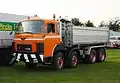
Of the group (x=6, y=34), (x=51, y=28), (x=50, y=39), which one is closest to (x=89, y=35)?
(x=51, y=28)

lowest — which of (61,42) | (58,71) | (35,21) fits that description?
(58,71)

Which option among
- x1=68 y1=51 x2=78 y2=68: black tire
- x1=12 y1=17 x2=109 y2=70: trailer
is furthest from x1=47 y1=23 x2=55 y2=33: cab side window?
x1=68 y1=51 x2=78 y2=68: black tire

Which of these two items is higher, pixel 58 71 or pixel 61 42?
pixel 61 42

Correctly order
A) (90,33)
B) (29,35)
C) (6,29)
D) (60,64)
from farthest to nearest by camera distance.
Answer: (90,33) < (6,29) < (60,64) < (29,35)

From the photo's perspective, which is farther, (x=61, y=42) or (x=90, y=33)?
(x=90, y=33)

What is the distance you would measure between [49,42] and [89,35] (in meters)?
4.29

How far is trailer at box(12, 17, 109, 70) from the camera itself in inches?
563

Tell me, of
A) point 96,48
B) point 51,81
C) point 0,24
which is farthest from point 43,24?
point 96,48

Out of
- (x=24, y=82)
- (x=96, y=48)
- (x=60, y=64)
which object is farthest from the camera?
(x=96, y=48)

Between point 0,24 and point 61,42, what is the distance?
3.16 metres

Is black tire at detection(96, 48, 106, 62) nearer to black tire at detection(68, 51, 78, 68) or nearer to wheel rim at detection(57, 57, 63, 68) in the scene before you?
black tire at detection(68, 51, 78, 68)

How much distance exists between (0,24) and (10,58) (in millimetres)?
2018

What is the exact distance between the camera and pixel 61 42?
51.1 ft

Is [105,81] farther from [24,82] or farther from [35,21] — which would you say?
[35,21]
